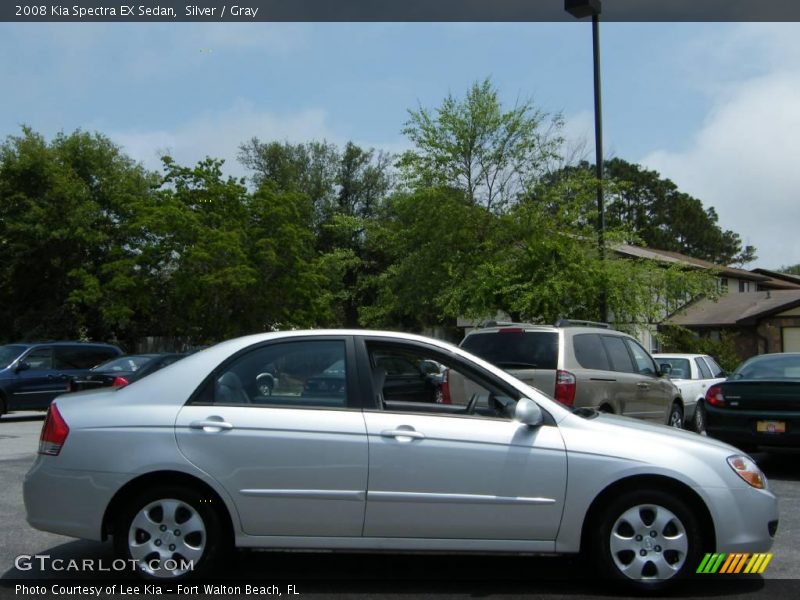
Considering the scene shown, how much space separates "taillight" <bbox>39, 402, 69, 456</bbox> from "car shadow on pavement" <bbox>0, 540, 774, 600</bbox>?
90 cm

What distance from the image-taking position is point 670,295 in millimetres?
19891

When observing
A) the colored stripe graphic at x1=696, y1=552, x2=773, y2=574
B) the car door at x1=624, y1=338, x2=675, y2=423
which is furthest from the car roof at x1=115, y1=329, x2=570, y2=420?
the car door at x1=624, y1=338, x2=675, y2=423

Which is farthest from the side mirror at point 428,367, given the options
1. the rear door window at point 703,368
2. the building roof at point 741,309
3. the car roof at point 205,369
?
the building roof at point 741,309

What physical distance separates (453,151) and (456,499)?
53.8 ft

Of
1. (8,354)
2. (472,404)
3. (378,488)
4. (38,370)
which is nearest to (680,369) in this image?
(472,404)

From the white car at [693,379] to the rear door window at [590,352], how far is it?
523cm

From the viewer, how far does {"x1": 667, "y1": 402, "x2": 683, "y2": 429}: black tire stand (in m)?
12.8

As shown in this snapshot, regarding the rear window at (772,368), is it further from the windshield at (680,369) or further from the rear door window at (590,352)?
the windshield at (680,369)

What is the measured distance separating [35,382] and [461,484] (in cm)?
1644

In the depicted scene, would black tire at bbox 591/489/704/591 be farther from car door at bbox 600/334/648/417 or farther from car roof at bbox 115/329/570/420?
car door at bbox 600/334/648/417

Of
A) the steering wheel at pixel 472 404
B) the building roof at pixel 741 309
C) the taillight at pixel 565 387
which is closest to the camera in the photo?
the steering wheel at pixel 472 404

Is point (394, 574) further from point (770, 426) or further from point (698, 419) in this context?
point (698, 419)

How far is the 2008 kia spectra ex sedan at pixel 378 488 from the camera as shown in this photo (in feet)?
18.0

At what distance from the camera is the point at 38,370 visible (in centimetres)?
1984
